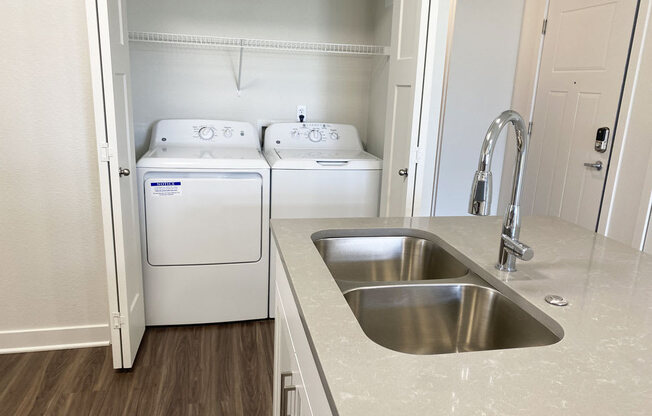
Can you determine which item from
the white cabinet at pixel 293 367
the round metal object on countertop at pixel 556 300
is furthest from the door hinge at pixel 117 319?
the round metal object on countertop at pixel 556 300

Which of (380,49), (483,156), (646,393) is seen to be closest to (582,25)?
(380,49)

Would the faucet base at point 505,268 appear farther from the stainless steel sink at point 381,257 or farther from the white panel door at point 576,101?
the white panel door at point 576,101

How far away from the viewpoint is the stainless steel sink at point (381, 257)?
4.93 ft

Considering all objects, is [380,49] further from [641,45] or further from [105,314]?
[105,314]

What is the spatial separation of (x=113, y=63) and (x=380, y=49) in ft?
5.61

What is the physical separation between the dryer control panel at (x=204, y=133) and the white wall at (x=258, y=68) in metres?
0.12

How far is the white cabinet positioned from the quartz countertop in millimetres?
74

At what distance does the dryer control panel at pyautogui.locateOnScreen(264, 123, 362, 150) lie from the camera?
306 cm

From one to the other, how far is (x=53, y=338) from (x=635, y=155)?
10.3ft

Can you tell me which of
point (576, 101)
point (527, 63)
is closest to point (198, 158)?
point (576, 101)

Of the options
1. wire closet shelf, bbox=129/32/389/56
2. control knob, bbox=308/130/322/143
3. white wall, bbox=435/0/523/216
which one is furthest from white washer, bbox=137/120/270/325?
white wall, bbox=435/0/523/216

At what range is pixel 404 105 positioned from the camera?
7.30 feet

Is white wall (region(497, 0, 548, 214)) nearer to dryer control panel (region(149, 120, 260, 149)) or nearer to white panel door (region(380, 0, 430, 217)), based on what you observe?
white panel door (region(380, 0, 430, 217))

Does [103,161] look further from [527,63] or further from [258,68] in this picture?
[527,63]
